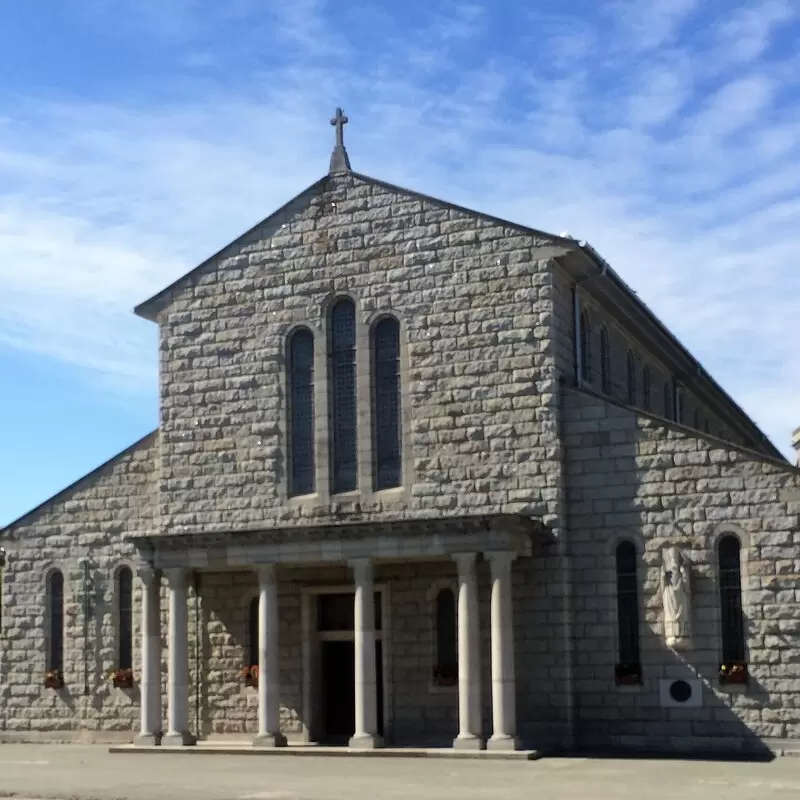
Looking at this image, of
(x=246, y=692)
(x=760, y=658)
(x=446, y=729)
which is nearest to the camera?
(x=760, y=658)

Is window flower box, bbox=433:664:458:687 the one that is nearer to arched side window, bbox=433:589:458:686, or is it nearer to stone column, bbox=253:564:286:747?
arched side window, bbox=433:589:458:686

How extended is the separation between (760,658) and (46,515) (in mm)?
15370

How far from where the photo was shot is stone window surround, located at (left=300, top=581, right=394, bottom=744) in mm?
26250

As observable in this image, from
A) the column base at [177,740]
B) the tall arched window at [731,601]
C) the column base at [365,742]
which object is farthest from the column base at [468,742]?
the column base at [177,740]

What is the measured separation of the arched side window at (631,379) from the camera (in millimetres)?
31042

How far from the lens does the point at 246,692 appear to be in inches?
1078

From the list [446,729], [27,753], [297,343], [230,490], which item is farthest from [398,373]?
[27,753]

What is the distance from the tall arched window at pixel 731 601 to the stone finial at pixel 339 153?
34.4 ft

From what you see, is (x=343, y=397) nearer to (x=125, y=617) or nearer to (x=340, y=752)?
(x=125, y=617)

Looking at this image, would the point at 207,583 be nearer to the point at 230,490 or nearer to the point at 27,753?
the point at 230,490

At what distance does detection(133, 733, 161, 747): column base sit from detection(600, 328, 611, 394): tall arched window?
11.2 m

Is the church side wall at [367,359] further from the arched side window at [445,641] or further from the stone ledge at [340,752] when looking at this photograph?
the stone ledge at [340,752]

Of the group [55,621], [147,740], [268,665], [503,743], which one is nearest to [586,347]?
[503,743]

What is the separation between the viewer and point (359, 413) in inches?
1064
